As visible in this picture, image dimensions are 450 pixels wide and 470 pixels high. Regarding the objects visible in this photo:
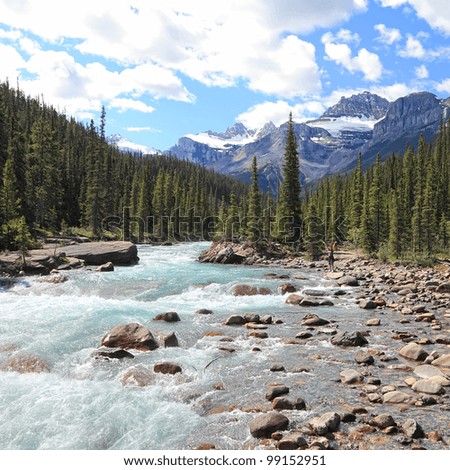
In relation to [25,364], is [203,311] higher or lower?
higher

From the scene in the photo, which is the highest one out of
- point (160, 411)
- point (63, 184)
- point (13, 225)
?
point (63, 184)

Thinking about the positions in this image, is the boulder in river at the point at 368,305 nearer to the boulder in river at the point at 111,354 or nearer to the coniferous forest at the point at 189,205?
the boulder in river at the point at 111,354

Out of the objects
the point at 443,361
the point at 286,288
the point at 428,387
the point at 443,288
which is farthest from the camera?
the point at 286,288

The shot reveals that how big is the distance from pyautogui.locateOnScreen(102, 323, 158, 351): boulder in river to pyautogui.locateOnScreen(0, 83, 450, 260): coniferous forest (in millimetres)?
20595

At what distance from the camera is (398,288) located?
2914cm

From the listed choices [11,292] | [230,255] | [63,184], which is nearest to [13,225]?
[11,292]

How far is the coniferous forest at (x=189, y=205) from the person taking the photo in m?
52.2

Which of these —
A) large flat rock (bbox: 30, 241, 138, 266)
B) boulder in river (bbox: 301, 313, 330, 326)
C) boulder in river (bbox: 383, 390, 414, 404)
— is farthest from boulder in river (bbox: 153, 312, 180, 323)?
large flat rock (bbox: 30, 241, 138, 266)

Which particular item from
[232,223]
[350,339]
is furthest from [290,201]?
[350,339]

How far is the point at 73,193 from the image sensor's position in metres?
88.4

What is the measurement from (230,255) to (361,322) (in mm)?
30117

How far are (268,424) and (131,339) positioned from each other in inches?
314

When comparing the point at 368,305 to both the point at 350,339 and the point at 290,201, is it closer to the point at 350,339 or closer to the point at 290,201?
the point at 350,339
